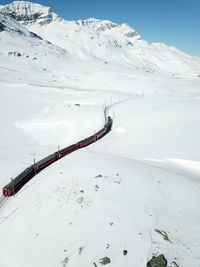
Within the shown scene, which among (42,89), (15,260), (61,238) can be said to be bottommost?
(15,260)

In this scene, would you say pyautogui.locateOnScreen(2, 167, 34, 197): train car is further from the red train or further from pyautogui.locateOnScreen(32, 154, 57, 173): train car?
pyautogui.locateOnScreen(32, 154, 57, 173): train car

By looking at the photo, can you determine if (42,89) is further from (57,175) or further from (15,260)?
(15,260)

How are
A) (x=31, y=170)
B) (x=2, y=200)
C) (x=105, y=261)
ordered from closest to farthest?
(x=105, y=261) → (x=2, y=200) → (x=31, y=170)

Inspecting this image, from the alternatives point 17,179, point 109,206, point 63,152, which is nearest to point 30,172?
point 17,179

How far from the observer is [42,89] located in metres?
68.7

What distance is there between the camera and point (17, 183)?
61.2 ft

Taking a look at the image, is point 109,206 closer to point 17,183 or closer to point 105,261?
point 105,261

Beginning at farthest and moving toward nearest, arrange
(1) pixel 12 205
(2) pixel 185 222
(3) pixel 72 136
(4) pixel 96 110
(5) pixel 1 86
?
(5) pixel 1 86 < (4) pixel 96 110 < (3) pixel 72 136 < (1) pixel 12 205 < (2) pixel 185 222

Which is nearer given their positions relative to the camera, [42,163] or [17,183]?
[17,183]

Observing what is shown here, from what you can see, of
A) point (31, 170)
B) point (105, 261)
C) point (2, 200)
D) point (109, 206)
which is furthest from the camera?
point (31, 170)

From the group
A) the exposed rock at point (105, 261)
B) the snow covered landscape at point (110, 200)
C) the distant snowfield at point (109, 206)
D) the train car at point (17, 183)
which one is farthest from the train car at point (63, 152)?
the exposed rock at point (105, 261)

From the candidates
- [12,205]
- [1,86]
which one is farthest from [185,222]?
[1,86]

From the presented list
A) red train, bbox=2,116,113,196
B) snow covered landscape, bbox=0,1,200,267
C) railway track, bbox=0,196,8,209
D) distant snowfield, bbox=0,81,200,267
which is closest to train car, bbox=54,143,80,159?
red train, bbox=2,116,113,196

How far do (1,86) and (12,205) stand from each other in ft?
201
